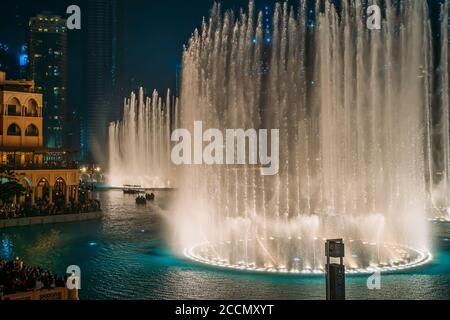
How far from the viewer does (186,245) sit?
928 inches

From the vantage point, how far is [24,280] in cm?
1467

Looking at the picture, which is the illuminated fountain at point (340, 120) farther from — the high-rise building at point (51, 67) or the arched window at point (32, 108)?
the high-rise building at point (51, 67)

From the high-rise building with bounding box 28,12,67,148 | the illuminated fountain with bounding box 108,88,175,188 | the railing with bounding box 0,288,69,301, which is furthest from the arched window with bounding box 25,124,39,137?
the high-rise building with bounding box 28,12,67,148

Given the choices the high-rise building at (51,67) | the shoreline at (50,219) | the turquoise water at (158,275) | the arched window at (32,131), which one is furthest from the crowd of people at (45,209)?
the high-rise building at (51,67)

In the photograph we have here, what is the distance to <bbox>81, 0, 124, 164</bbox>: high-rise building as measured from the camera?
17100 cm

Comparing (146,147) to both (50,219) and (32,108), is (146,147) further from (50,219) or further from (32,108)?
(50,219)

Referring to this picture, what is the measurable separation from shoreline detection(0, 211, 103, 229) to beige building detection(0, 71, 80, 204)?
443cm

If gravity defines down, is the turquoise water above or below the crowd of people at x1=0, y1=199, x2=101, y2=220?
below

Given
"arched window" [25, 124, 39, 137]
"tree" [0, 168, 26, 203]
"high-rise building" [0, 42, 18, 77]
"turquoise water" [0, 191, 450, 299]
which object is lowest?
"turquoise water" [0, 191, 450, 299]

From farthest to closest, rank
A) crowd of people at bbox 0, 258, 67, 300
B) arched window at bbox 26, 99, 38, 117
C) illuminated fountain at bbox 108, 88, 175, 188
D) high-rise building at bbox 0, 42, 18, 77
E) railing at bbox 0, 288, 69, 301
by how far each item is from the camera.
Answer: high-rise building at bbox 0, 42, 18, 77 → illuminated fountain at bbox 108, 88, 175, 188 → arched window at bbox 26, 99, 38, 117 → crowd of people at bbox 0, 258, 67, 300 → railing at bbox 0, 288, 69, 301

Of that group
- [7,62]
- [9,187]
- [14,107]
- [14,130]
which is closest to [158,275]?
[9,187]

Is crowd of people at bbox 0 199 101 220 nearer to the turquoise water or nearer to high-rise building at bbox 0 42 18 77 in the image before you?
the turquoise water
